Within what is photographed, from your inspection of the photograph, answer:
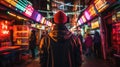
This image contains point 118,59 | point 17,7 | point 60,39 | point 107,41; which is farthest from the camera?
point 107,41

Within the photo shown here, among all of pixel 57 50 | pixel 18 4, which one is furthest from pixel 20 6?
pixel 57 50

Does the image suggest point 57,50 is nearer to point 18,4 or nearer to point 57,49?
point 57,49

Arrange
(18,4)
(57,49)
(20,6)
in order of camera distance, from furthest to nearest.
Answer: (20,6) → (18,4) → (57,49)

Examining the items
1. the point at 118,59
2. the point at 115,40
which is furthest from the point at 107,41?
the point at 118,59

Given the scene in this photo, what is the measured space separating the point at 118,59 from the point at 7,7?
7112mm

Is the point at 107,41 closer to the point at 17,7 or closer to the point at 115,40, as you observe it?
the point at 115,40

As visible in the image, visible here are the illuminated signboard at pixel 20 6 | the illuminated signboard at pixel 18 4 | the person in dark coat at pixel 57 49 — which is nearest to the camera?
the person in dark coat at pixel 57 49

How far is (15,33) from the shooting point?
18.5m

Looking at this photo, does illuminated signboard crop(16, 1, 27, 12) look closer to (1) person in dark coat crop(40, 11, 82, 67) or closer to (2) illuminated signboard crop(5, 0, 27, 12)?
(2) illuminated signboard crop(5, 0, 27, 12)

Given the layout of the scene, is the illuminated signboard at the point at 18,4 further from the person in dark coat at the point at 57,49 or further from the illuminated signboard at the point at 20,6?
the person in dark coat at the point at 57,49

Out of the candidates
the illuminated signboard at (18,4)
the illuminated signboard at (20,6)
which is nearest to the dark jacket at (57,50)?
the illuminated signboard at (18,4)

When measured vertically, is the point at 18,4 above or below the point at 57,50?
above

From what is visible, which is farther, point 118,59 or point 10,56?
point 10,56

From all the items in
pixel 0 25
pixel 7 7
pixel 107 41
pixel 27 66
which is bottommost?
pixel 27 66
